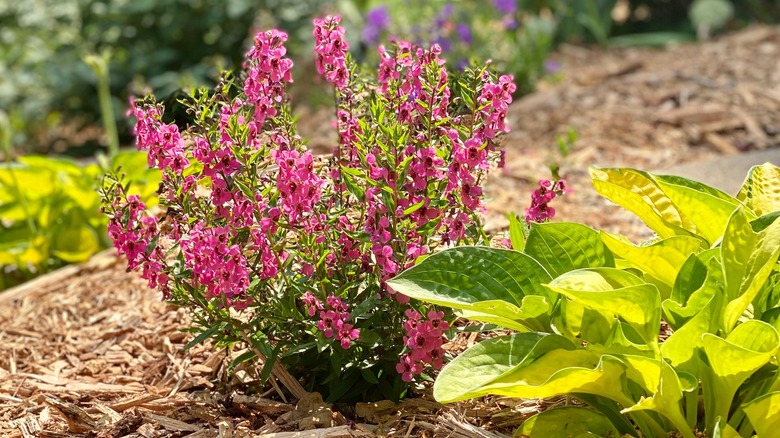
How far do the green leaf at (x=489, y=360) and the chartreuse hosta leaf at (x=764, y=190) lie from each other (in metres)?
0.67

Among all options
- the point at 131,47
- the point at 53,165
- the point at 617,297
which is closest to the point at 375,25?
the point at 131,47

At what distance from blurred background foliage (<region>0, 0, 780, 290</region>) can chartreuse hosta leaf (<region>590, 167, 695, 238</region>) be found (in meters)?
3.41

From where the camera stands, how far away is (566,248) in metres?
2.06

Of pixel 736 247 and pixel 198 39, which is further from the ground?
pixel 736 247

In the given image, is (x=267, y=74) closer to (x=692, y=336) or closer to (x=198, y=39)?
(x=692, y=336)

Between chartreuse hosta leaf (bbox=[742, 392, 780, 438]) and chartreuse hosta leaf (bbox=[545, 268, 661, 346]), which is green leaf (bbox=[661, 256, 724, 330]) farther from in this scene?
chartreuse hosta leaf (bbox=[742, 392, 780, 438])

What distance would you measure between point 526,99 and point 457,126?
3742 mm

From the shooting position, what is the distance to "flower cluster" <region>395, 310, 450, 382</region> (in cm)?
195

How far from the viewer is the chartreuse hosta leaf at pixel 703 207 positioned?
2.09 metres

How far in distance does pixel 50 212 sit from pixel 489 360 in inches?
99.3

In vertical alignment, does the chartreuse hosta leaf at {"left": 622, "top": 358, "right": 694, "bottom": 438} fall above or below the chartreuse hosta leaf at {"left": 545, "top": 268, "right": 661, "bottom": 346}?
below

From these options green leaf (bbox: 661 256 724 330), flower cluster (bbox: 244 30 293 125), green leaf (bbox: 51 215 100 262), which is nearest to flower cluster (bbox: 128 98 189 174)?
flower cluster (bbox: 244 30 293 125)

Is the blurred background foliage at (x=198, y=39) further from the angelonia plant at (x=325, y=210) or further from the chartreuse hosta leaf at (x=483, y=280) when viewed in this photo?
the chartreuse hosta leaf at (x=483, y=280)

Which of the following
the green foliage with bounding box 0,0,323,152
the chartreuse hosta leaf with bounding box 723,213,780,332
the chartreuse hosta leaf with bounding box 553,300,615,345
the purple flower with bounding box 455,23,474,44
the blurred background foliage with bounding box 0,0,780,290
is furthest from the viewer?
the green foliage with bounding box 0,0,323,152
